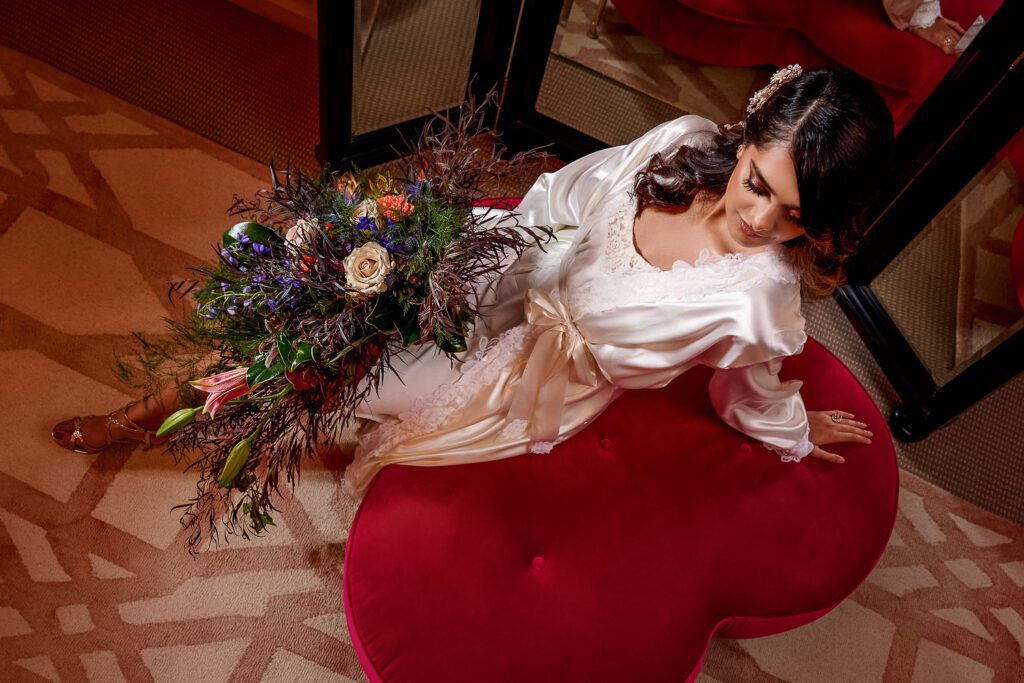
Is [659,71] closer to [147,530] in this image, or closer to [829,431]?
[829,431]

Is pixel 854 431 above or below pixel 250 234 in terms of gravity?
below

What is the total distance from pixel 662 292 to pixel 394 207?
2.00 feet

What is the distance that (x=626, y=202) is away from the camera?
1.77m

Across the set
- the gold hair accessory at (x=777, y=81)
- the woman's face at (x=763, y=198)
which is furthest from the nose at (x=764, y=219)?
the gold hair accessory at (x=777, y=81)

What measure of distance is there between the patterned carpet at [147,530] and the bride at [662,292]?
0.19 metres

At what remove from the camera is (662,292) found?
1606 millimetres

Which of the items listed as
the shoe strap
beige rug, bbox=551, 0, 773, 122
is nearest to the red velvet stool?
the shoe strap

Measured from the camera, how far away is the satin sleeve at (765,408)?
1770mm

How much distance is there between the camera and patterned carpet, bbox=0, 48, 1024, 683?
193cm

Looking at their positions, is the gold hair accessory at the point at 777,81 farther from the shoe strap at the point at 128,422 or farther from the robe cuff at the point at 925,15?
the shoe strap at the point at 128,422

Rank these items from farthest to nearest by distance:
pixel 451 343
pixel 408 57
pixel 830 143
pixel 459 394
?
pixel 408 57
pixel 459 394
pixel 451 343
pixel 830 143

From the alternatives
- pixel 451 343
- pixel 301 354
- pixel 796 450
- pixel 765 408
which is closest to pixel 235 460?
pixel 301 354

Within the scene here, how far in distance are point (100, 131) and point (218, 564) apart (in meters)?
1.72

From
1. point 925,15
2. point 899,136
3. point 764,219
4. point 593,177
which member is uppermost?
point 925,15
